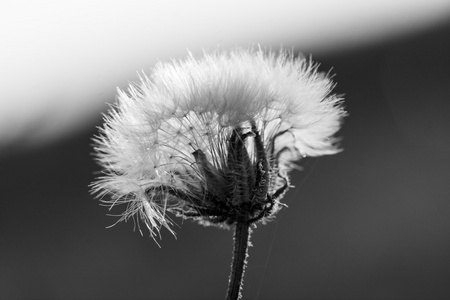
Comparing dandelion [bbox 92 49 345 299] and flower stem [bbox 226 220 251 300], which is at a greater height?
dandelion [bbox 92 49 345 299]

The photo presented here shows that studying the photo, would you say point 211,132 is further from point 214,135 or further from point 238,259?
point 238,259

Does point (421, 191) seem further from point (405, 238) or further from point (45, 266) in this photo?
point (45, 266)

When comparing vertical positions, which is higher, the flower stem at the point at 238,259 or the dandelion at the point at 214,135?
the dandelion at the point at 214,135

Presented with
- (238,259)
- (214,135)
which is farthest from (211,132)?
(238,259)

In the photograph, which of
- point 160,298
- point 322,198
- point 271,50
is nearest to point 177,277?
point 160,298
